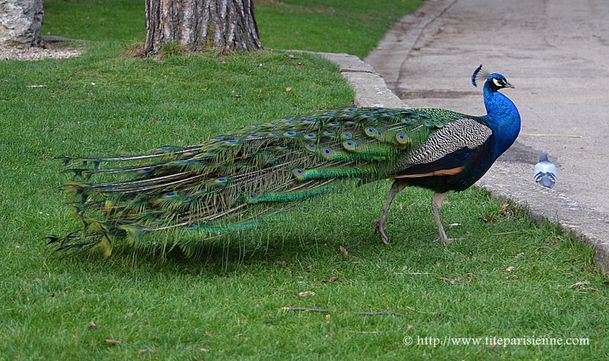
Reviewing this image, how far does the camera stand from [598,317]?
4.77 metres

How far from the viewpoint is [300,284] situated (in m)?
5.20

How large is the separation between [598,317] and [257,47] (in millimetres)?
7261

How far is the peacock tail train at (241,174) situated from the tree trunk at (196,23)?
5.38 metres

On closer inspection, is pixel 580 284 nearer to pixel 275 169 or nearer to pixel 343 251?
pixel 343 251

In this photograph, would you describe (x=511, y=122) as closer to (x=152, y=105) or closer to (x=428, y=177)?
(x=428, y=177)

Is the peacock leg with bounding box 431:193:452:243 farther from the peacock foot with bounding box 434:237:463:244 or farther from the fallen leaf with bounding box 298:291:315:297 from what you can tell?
the fallen leaf with bounding box 298:291:315:297

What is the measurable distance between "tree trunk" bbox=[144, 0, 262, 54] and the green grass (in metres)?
2.92

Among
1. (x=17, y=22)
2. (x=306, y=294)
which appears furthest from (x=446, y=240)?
(x=17, y=22)

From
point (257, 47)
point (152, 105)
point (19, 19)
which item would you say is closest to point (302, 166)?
point (152, 105)

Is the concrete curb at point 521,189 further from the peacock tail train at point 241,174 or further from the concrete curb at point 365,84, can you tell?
the peacock tail train at point 241,174

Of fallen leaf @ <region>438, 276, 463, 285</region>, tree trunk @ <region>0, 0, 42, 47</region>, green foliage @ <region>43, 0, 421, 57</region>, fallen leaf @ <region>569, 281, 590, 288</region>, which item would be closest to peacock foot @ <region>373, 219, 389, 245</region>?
fallen leaf @ <region>438, 276, 463, 285</region>

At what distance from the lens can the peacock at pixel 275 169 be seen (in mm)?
5090

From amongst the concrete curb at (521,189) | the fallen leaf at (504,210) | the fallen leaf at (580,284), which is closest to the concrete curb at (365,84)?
the concrete curb at (521,189)

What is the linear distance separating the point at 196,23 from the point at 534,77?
5.01 metres
